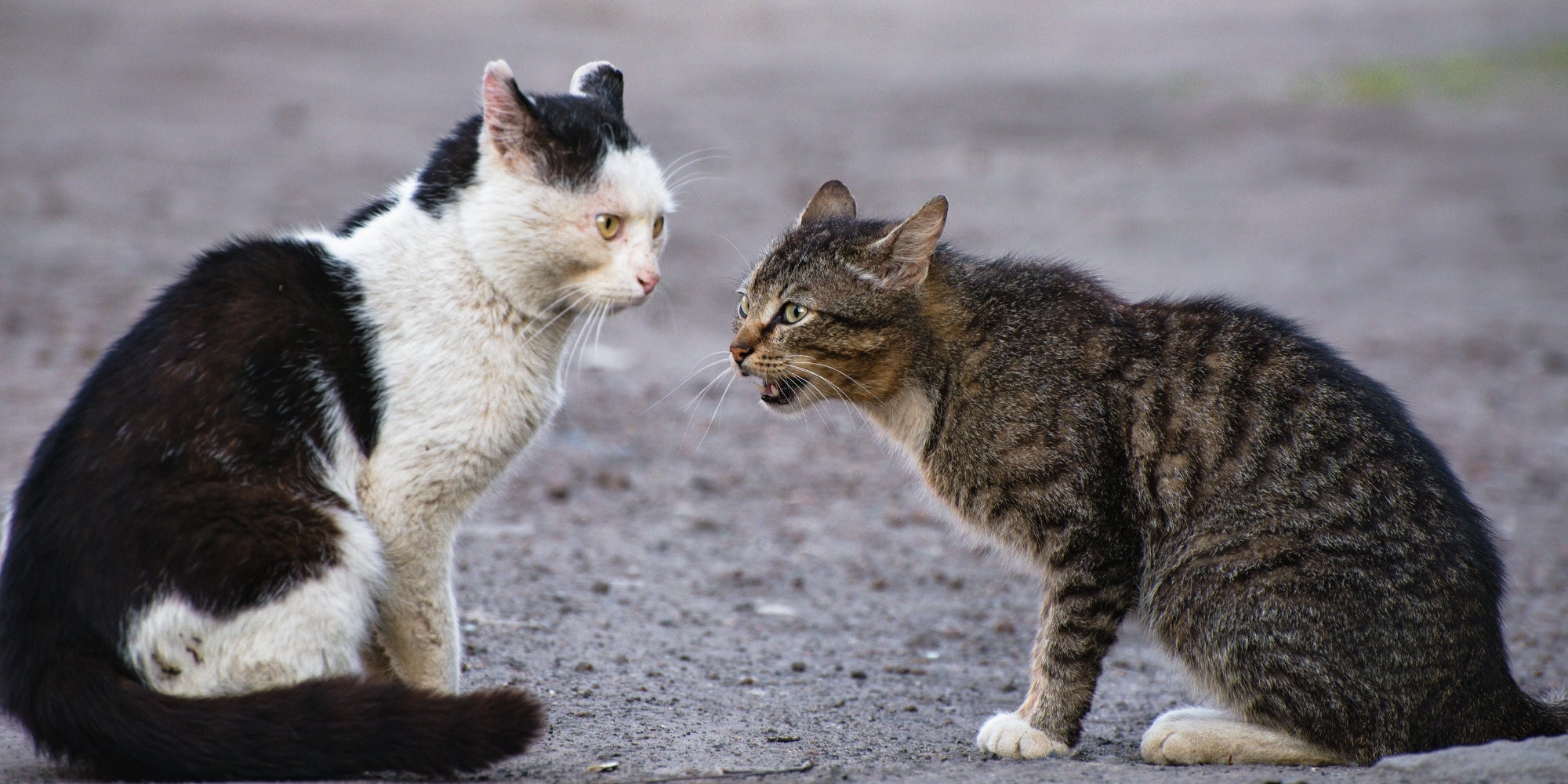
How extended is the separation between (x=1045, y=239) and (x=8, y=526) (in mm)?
9858

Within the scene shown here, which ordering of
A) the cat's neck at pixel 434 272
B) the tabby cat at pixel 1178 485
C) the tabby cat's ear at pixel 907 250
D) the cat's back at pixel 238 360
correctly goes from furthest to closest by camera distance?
the tabby cat's ear at pixel 907 250, the cat's neck at pixel 434 272, the tabby cat at pixel 1178 485, the cat's back at pixel 238 360

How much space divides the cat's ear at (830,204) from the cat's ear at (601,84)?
0.72m

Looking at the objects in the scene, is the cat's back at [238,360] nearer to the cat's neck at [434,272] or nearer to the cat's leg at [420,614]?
the cat's neck at [434,272]

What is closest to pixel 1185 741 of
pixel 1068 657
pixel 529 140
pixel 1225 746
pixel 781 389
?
pixel 1225 746

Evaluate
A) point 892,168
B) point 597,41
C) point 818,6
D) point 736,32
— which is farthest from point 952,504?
point 818,6

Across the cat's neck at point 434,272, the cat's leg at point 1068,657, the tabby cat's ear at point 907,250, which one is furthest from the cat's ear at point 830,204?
the cat's leg at point 1068,657

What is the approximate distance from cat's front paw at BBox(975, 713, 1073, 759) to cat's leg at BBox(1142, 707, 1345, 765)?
24 centimetres

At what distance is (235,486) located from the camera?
3.24 m

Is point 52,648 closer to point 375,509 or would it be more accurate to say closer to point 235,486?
point 235,486

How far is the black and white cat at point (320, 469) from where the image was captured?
10.2 ft

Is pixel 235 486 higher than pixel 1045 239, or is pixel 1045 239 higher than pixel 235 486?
pixel 1045 239

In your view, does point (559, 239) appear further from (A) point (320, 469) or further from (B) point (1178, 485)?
(B) point (1178, 485)

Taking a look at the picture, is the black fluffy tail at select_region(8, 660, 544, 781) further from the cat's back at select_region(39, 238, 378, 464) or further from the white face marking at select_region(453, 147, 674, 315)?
the white face marking at select_region(453, 147, 674, 315)

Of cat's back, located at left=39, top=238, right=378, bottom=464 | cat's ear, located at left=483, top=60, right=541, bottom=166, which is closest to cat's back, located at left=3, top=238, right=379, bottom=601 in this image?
cat's back, located at left=39, top=238, right=378, bottom=464
